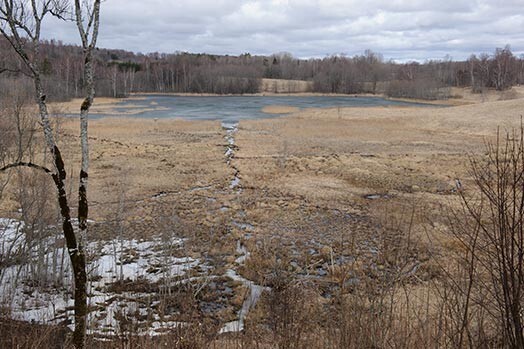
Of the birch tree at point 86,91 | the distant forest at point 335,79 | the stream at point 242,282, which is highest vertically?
the distant forest at point 335,79

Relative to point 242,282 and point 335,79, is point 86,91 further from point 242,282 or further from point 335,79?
point 335,79

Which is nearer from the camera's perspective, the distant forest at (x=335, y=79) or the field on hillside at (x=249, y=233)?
the field on hillside at (x=249, y=233)

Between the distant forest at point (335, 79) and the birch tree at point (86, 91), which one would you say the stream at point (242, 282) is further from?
the distant forest at point (335, 79)

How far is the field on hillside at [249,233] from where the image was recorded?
8.77 metres

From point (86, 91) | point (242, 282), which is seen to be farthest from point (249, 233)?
point (86, 91)

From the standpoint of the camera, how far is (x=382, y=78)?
359ft

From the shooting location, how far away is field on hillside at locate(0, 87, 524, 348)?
877 centimetres

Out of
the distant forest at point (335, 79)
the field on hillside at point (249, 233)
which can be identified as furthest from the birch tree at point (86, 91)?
the distant forest at point (335, 79)

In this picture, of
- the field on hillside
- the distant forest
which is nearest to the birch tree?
the field on hillside

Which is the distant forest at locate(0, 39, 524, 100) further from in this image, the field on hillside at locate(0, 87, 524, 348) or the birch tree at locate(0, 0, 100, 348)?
the birch tree at locate(0, 0, 100, 348)

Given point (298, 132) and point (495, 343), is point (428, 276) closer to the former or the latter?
point (495, 343)

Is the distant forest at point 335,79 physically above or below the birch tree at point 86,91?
above

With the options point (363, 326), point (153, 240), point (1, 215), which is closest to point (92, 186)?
point (1, 215)

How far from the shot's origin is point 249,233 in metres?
15.5
